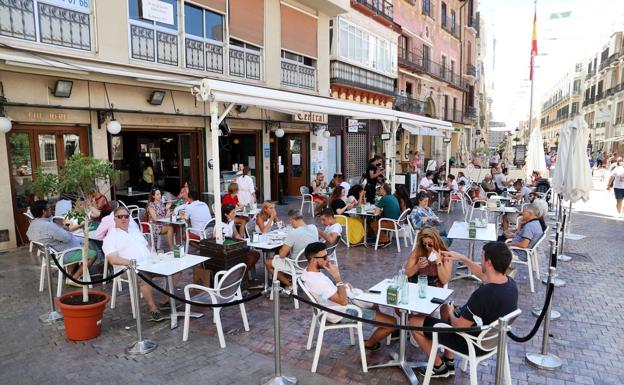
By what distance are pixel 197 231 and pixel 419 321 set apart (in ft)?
15.4

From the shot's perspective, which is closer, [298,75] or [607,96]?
[298,75]

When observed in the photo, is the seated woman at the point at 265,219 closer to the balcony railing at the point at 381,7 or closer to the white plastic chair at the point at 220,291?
the white plastic chair at the point at 220,291

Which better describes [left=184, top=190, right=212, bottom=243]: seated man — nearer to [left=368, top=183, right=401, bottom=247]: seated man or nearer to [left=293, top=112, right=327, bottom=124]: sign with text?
[left=368, top=183, right=401, bottom=247]: seated man

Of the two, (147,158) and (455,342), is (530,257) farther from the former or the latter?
(147,158)

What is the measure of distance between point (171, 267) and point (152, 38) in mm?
7239

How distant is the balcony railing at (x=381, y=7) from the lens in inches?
749

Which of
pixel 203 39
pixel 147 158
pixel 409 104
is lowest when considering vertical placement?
pixel 147 158

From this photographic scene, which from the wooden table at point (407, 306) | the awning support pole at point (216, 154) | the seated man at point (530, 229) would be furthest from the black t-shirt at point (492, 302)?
the awning support pole at point (216, 154)

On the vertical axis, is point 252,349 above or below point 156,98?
below

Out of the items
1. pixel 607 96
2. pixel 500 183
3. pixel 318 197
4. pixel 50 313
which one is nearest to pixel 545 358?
pixel 50 313

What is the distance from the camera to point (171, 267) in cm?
498

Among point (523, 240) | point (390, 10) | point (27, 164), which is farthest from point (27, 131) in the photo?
point (390, 10)

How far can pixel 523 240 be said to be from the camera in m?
6.48

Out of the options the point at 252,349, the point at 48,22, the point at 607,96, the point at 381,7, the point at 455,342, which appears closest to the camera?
the point at 455,342
